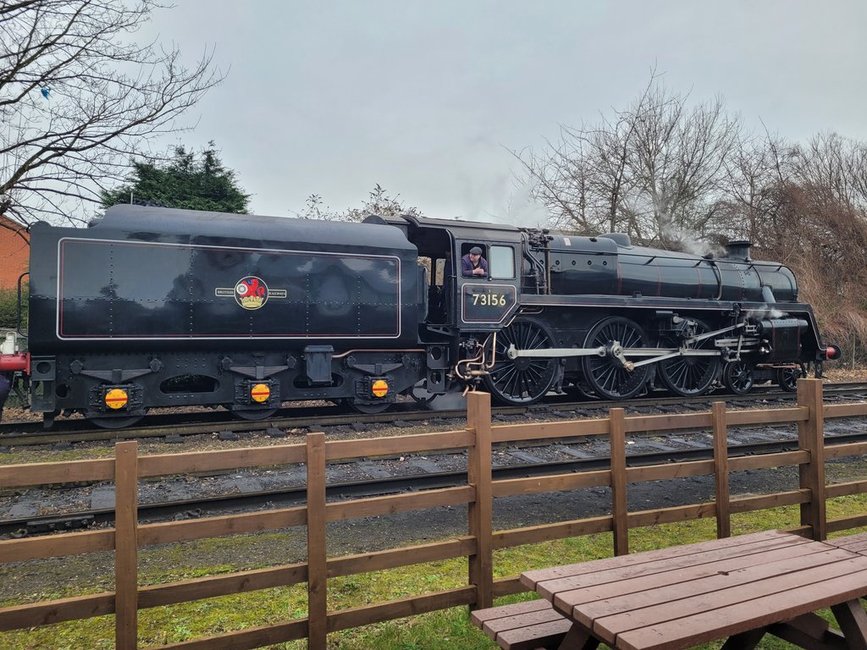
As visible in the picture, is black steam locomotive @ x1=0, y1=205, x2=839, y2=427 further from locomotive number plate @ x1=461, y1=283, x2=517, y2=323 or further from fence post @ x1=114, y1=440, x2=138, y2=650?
fence post @ x1=114, y1=440, x2=138, y2=650

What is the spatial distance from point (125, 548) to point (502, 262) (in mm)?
8481

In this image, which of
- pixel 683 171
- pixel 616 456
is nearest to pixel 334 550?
pixel 616 456

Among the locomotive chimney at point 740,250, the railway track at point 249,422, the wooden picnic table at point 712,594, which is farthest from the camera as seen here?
the locomotive chimney at point 740,250

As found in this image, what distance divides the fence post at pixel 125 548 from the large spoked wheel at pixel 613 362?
31.2 feet

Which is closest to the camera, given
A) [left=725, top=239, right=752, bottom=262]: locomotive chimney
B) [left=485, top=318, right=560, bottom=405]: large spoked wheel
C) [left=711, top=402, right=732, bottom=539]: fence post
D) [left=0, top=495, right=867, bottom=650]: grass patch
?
[left=0, top=495, right=867, bottom=650]: grass patch

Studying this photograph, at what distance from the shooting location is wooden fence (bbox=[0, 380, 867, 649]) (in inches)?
97.7

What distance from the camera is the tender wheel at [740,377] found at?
1281 cm

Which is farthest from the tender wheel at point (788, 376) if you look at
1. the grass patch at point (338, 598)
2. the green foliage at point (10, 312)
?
the green foliage at point (10, 312)

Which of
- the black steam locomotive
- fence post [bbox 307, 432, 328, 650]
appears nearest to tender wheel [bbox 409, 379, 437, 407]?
the black steam locomotive

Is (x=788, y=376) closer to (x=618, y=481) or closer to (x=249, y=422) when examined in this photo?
(x=249, y=422)

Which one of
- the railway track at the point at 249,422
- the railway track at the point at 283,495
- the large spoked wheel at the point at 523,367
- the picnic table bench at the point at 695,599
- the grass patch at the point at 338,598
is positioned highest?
the large spoked wheel at the point at 523,367

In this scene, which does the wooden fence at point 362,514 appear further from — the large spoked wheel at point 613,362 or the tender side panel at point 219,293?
the large spoked wheel at point 613,362

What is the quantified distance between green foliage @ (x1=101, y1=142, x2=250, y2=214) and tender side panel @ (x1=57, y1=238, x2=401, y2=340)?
33.4 feet

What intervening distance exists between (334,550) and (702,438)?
574 centimetres
